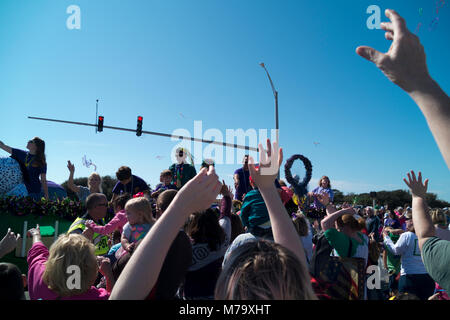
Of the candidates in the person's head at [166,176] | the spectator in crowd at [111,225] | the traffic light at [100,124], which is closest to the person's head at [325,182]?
the person's head at [166,176]

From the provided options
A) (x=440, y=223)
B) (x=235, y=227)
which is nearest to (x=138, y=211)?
(x=235, y=227)

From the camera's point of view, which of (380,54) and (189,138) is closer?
(380,54)

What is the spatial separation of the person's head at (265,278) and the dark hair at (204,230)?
1.60m

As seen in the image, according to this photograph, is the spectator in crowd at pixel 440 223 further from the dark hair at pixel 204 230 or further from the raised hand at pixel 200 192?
the raised hand at pixel 200 192

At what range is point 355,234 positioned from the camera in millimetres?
3619

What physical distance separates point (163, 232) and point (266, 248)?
0.38m

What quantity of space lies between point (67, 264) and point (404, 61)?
7.24 feet

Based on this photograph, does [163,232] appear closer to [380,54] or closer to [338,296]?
[380,54]

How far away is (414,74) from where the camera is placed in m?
1.17

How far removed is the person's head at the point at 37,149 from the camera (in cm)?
621

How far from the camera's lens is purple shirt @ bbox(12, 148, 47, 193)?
6.27 meters

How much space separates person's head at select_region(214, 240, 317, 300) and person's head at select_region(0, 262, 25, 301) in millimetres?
1298

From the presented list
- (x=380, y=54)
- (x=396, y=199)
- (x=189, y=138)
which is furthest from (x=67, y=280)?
(x=396, y=199)

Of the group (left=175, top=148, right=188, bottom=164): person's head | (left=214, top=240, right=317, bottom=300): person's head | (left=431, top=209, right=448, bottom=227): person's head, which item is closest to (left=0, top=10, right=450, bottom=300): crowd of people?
(left=214, top=240, right=317, bottom=300): person's head
